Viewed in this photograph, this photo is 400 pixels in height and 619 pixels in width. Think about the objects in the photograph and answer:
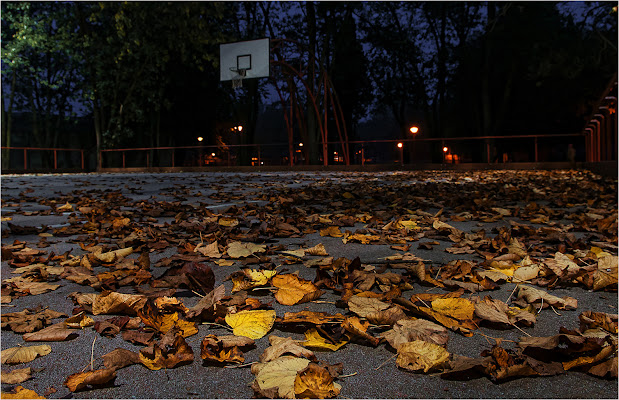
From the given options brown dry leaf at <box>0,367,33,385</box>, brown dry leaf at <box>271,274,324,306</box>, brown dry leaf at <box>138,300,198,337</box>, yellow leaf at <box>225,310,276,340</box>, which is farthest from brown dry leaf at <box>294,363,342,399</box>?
brown dry leaf at <box>0,367,33,385</box>

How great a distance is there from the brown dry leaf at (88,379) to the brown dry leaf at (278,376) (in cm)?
39

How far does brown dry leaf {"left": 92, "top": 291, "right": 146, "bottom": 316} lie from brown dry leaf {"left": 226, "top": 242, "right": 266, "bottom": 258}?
933 mm

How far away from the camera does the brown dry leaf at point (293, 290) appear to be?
1.87 m

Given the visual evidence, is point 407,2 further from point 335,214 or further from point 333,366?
point 333,366

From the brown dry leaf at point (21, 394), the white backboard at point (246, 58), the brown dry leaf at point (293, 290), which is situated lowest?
the brown dry leaf at point (21, 394)

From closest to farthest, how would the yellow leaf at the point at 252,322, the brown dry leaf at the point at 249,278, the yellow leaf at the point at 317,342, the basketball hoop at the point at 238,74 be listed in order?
the yellow leaf at the point at 317,342 → the yellow leaf at the point at 252,322 → the brown dry leaf at the point at 249,278 → the basketball hoop at the point at 238,74

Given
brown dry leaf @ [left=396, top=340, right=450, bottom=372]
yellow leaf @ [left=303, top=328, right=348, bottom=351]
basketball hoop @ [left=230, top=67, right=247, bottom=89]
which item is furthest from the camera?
basketball hoop @ [left=230, top=67, right=247, bottom=89]

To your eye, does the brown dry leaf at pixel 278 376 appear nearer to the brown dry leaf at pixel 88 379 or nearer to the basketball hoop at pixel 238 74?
the brown dry leaf at pixel 88 379

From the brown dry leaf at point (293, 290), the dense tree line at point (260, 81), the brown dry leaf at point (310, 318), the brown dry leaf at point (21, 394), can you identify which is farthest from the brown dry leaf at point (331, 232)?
the dense tree line at point (260, 81)

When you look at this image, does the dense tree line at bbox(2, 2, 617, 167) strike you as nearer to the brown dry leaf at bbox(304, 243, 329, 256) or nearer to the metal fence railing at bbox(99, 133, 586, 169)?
the metal fence railing at bbox(99, 133, 586, 169)

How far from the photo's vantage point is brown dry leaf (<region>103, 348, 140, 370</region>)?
1.31m

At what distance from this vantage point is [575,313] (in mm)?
1749

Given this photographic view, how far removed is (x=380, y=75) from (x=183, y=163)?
1465 centimetres

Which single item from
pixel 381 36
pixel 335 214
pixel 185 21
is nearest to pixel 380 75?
pixel 381 36
